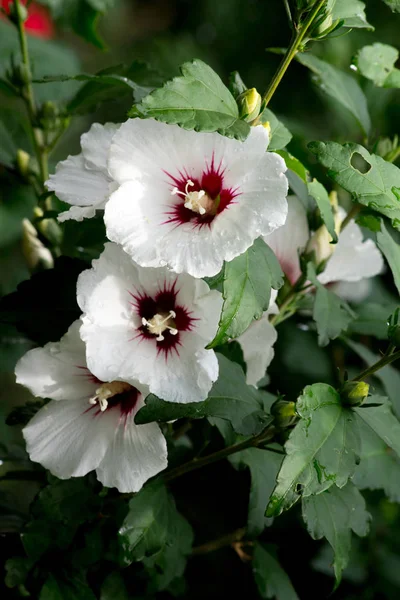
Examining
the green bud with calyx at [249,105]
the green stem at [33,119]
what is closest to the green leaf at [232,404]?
the green bud with calyx at [249,105]

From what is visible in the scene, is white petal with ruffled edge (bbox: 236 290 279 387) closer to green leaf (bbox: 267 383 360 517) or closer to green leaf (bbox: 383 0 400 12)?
green leaf (bbox: 267 383 360 517)

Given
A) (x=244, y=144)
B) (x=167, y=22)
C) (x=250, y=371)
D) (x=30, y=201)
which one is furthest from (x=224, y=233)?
(x=167, y=22)

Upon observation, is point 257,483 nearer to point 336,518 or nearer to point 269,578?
point 336,518

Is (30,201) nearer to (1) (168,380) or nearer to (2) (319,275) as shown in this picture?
(2) (319,275)

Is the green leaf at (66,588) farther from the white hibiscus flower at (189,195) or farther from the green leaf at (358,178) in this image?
the green leaf at (358,178)

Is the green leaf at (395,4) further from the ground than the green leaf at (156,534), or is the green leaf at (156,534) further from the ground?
the green leaf at (395,4)

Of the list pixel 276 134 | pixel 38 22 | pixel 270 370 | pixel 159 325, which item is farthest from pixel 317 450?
pixel 38 22
